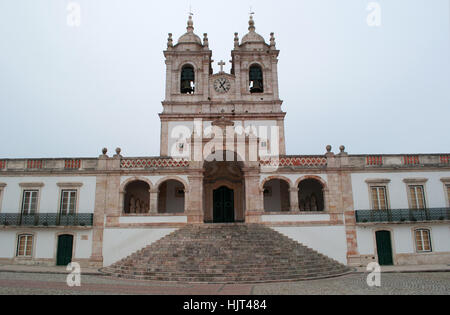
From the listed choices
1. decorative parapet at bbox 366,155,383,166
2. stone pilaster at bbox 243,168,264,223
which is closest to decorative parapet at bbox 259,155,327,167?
stone pilaster at bbox 243,168,264,223

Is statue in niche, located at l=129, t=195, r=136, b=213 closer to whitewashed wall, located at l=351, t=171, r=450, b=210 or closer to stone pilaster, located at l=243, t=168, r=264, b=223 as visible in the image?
stone pilaster, located at l=243, t=168, r=264, b=223

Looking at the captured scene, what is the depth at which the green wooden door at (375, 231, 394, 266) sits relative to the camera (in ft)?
57.8

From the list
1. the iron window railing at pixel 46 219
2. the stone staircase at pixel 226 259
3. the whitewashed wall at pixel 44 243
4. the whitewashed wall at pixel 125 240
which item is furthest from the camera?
the iron window railing at pixel 46 219

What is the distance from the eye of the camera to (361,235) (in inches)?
704

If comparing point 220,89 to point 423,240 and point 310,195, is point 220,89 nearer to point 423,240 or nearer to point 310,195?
point 310,195

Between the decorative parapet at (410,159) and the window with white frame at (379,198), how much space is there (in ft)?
7.01

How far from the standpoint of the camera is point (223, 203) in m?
21.4

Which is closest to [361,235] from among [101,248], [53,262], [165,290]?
[165,290]

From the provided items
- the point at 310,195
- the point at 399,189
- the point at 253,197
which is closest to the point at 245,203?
the point at 253,197

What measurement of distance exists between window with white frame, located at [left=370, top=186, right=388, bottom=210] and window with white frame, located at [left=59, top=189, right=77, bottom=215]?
17005 millimetres

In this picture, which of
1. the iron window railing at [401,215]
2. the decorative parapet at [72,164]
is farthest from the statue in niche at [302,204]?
the decorative parapet at [72,164]

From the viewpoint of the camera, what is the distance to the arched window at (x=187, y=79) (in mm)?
25578

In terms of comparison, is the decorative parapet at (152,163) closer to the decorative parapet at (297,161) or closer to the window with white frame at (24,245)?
the decorative parapet at (297,161)

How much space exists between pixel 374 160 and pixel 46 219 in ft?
62.3
